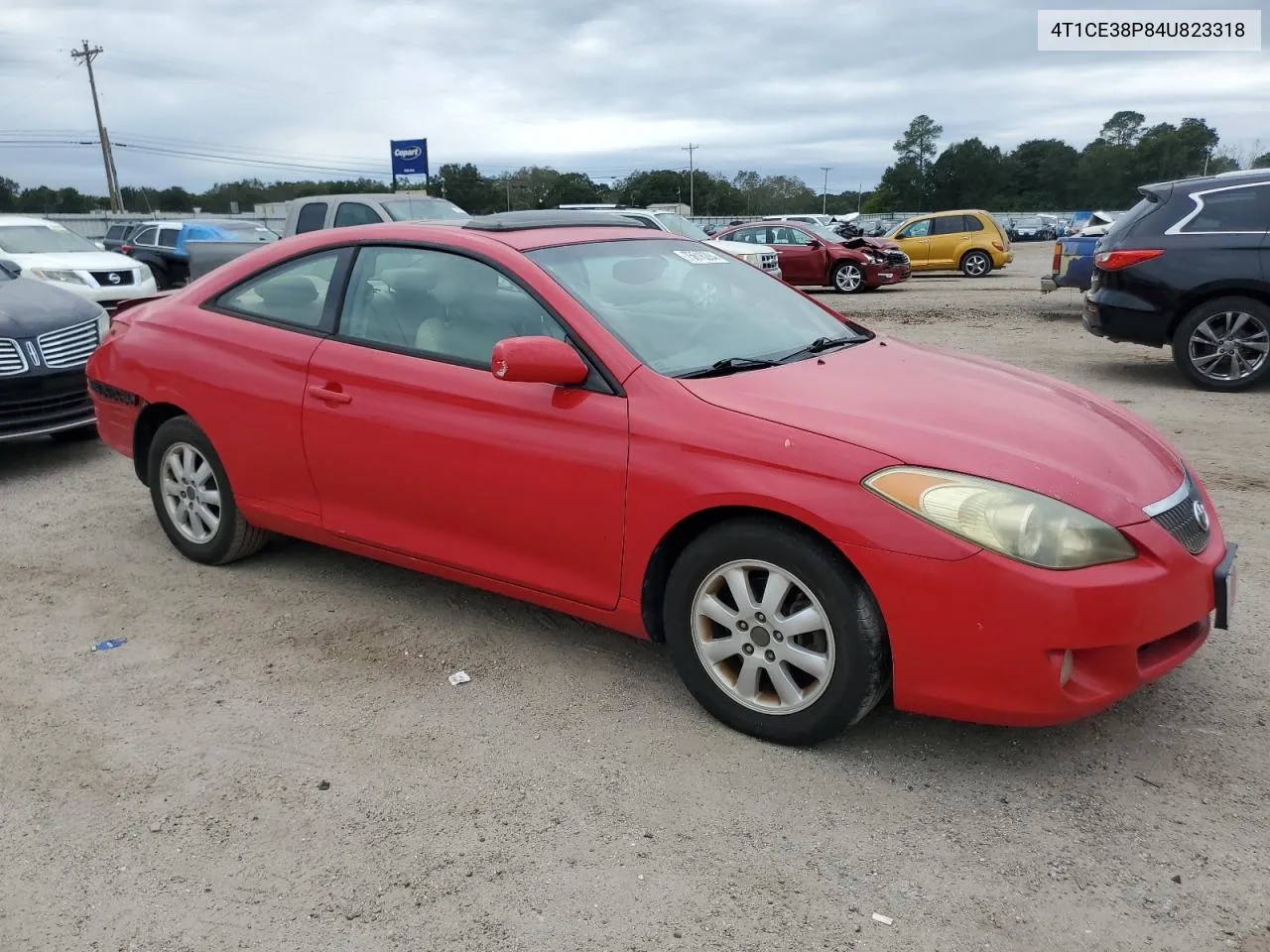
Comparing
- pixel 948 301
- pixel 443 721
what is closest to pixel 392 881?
pixel 443 721

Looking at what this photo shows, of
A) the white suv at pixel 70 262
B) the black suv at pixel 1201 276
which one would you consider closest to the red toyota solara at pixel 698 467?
the black suv at pixel 1201 276

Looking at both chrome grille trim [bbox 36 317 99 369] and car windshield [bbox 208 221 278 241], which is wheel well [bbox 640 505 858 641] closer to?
chrome grille trim [bbox 36 317 99 369]

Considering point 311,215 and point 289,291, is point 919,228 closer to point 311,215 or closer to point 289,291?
point 311,215

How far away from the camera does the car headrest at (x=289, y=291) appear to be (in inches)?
163

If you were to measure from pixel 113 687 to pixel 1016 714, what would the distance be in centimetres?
300

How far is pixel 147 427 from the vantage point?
4.73 metres

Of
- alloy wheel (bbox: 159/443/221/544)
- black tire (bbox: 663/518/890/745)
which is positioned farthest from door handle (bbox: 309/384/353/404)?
black tire (bbox: 663/518/890/745)

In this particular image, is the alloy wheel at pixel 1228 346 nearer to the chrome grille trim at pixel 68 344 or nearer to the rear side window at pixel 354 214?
the chrome grille trim at pixel 68 344

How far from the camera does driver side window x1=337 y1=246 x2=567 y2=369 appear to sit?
11.6ft

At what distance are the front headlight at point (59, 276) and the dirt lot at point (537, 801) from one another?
1004 cm

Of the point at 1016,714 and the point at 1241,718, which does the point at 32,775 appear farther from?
the point at 1241,718

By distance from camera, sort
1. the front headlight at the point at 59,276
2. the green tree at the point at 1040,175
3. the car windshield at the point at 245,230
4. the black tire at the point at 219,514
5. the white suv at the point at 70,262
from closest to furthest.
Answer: the black tire at the point at 219,514 < the front headlight at the point at 59,276 < the white suv at the point at 70,262 < the car windshield at the point at 245,230 < the green tree at the point at 1040,175

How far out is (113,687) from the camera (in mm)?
3545

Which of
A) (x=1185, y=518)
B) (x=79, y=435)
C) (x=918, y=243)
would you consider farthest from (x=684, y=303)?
(x=918, y=243)
